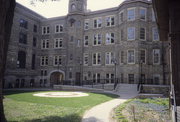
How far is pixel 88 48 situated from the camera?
2884 cm

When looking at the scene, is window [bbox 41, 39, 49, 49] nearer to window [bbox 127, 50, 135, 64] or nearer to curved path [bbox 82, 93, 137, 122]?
window [bbox 127, 50, 135, 64]

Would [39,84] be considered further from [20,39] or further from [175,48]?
[175,48]

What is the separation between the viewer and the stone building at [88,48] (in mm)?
23594

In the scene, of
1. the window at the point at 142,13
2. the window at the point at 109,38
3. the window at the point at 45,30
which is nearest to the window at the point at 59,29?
the window at the point at 45,30

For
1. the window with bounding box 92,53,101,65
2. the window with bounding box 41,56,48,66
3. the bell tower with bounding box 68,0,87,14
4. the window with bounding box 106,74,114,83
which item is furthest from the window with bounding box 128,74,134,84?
the window with bounding box 41,56,48,66

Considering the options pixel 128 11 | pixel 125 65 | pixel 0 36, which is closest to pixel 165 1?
pixel 0 36

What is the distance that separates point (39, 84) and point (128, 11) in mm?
22902

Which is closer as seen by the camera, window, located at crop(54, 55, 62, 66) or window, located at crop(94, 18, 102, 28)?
window, located at crop(94, 18, 102, 28)

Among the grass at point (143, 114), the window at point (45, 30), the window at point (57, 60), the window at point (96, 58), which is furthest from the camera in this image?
the window at point (45, 30)

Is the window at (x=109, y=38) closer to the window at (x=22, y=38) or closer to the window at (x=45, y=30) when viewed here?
the window at (x=45, y=30)

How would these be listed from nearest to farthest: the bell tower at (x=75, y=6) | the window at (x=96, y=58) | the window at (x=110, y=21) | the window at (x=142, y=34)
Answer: the window at (x=142, y=34) < the window at (x=110, y=21) < the window at (x=96, y=58) < the bell tower at (x=75, y=6)

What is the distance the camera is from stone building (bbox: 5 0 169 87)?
77.4ft

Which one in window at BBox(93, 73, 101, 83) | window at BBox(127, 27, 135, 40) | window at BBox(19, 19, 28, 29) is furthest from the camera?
window at BBox(19, 19, 28, 29)

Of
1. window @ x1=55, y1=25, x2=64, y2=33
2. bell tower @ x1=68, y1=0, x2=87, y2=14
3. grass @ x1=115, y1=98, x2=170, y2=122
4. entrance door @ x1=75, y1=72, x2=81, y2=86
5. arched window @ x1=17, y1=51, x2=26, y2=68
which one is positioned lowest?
grass @ x1=115, y1=98, x2=170, y2=122
